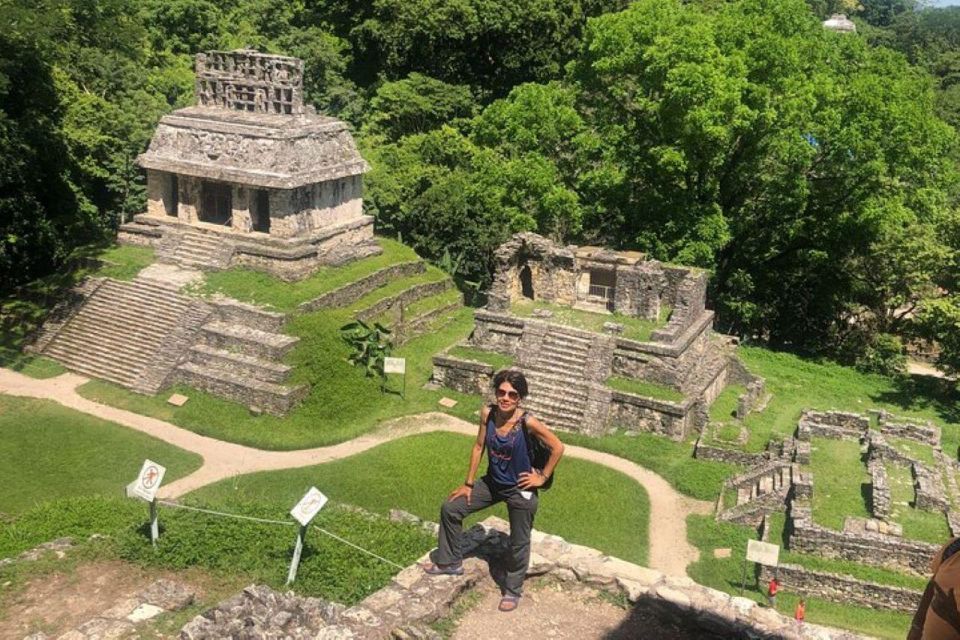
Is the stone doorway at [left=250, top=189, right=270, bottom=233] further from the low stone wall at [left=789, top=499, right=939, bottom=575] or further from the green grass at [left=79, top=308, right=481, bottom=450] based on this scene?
the low stone wall at [left=789, top=499, right=939, bottom=575]

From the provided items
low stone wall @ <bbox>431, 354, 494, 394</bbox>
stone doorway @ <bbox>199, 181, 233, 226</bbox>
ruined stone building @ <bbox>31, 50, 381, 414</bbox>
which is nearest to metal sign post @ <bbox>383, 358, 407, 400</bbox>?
low stone wall @ <bbox>431, 354, 494, 394</bbox>

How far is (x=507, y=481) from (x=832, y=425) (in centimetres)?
1518

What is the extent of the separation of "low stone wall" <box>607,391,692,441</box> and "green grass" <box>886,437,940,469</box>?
4536 millimetres

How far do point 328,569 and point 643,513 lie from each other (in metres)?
8.91

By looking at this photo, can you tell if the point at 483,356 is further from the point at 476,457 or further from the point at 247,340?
the point at 476,457

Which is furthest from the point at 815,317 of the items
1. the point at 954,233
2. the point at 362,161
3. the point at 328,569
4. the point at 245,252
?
the point at 328,569

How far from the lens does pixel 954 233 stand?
90.7ft

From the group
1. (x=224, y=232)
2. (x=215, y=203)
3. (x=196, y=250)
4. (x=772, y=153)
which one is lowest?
(x=196, y=250)

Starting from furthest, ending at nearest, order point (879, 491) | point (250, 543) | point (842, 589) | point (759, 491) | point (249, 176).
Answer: point (249, 176) → point (759, 491) → point (879, 491) → point (842, 589) → point (250, 543)

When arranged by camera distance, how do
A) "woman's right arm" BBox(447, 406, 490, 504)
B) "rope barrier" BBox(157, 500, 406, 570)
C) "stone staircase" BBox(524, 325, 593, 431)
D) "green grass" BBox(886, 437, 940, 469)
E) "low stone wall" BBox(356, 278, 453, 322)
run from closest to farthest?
"woman's right arm" BBox(447, 406, 490, 504) < "rope barrier" BBox(157, 500, 406, 570) < "green grass" BBox(886, 437, 940, 469) < "stone staircase" BBox(524, 325, 593, 431) < "low stone wall" BBox(356, 278, 453, 322)

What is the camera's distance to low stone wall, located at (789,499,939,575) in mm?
17062

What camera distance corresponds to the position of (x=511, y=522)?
34.7 ft

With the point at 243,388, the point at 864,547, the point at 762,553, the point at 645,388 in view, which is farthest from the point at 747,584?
the point at 243,388

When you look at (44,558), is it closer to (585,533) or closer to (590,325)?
(585,533)
